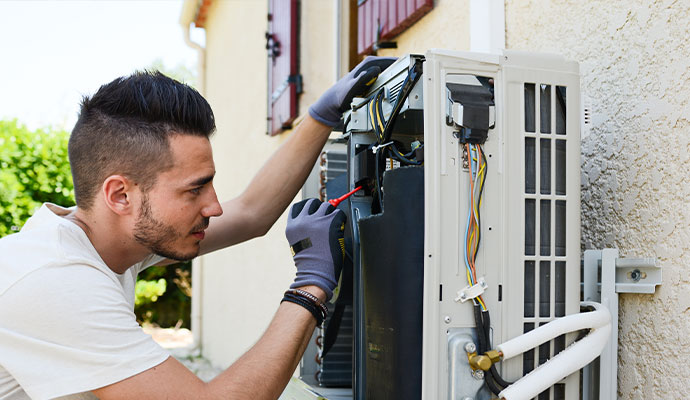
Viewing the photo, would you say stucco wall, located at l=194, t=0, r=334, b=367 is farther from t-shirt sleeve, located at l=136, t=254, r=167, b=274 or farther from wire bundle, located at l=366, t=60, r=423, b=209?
wire bundle, located at l=366, t=60, r=423, b=209

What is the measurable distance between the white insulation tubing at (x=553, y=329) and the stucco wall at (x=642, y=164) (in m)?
0.17

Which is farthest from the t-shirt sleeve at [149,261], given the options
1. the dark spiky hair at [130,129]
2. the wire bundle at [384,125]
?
the wire bundle at [384,125]

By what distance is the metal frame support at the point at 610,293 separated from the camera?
4.87 feet

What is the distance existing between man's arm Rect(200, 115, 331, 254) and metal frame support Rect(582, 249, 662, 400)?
0.92 m

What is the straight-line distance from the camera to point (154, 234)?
1621 mm

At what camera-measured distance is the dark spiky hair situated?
1.60 metres

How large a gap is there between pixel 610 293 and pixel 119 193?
1.20 metres

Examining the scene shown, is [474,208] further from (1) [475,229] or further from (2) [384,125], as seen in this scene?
(2) [384,125]

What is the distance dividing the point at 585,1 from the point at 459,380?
3.52 feet

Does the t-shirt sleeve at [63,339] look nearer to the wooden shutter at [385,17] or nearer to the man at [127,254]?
the man at [127,254]

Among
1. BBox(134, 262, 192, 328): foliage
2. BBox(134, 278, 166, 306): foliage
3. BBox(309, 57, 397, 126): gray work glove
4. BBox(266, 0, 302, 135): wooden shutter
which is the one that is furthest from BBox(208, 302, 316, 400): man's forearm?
BBox(134, 262, 192, 328): foliage

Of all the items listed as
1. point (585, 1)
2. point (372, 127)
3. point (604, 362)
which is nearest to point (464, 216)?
point (372, 127)

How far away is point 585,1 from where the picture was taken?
1.73 m

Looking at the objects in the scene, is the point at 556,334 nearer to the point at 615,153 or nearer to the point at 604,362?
the point at 604,362
